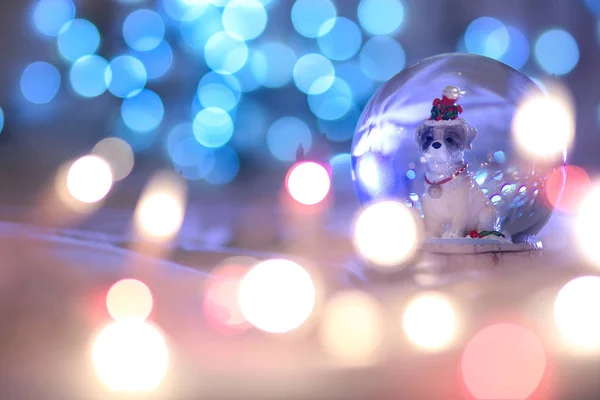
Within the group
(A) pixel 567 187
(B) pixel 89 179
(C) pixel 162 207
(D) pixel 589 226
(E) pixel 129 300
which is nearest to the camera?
(E) pixel 129 300

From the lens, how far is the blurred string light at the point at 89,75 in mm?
3734

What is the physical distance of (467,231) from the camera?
167 centimetres

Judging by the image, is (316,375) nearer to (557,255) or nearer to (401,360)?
(401,360)

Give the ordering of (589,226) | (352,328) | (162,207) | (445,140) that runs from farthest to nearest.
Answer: (162,207)
(589,226)
(445,140)
(352,328)

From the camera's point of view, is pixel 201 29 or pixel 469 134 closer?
pixel 469 134

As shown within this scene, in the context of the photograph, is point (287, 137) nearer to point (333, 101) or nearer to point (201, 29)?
point (333, 101)

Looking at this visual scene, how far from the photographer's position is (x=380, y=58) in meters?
3.91

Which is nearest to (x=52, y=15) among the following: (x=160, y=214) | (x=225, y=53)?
(x=225, y=53)

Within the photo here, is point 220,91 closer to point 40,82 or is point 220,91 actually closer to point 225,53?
point 225,53

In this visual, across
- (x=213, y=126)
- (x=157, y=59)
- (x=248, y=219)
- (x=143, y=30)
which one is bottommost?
(x=248, y=219)

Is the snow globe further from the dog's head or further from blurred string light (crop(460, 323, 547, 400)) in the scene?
blurred string light (crop(460, 323, 547, 400))

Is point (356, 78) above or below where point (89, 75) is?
above

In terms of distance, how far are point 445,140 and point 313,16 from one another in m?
2.43

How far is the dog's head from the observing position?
5.44ft
